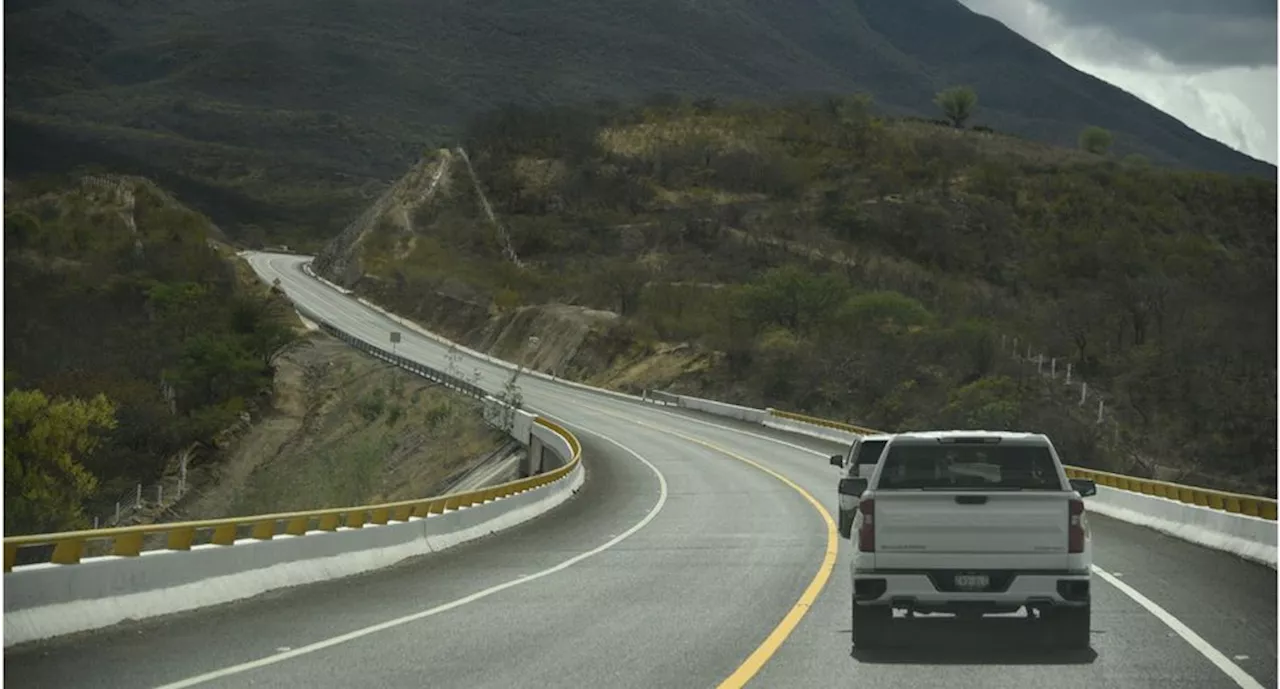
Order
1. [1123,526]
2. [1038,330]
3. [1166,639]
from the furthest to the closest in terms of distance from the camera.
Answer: [1038,330], [1123,526], [1166,639]

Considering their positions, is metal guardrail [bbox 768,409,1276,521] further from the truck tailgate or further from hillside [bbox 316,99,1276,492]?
hillside [bbox 316,99,1276,492]

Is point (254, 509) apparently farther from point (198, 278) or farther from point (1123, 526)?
point (198, 278)

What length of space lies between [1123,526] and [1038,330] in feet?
244

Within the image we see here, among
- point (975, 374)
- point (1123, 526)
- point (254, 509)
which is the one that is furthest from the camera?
point (975, 374)

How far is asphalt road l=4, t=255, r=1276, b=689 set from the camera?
12.6 metres

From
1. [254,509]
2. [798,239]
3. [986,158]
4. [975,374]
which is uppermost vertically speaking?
[986,158]

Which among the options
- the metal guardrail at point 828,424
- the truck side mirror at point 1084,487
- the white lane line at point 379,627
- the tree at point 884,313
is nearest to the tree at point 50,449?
the metal guardrail at point 828,424

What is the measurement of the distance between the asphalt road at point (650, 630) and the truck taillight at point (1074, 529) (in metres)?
0.88

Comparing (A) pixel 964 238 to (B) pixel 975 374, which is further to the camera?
(A) pixel 964 238

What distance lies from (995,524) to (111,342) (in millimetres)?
96332

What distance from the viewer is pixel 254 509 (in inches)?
2650

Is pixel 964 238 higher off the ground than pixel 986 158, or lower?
lower

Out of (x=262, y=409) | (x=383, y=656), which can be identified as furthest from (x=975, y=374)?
(x=383, y=656)

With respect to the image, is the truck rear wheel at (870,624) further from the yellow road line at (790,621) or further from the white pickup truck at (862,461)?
the white pickup truck at (862,461)
